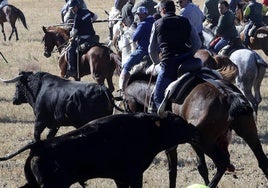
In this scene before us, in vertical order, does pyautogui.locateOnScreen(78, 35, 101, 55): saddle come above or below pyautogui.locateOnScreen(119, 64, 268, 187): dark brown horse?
below

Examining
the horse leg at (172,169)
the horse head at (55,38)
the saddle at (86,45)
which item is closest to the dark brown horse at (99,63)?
the saddle at (86,45)

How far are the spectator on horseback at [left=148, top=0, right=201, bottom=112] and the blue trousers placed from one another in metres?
4.82

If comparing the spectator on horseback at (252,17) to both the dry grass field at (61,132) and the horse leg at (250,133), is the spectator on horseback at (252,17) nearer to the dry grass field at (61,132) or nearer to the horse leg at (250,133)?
the dry grass field at (61,132)

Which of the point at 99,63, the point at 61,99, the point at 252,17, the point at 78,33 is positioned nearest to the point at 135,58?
the point at 99,63

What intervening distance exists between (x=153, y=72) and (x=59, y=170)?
11.0ft

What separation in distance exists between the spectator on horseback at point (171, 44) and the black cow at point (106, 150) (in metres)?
1.70

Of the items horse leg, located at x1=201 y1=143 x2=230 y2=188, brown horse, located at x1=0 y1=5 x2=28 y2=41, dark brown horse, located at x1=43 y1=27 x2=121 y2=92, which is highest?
Answer: horse leg, located at x1=201 y1=143 x2=230 y2=188

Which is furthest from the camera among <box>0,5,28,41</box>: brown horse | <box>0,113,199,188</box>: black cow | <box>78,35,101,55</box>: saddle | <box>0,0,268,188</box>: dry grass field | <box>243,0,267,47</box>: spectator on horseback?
<box>0,5,28,41</box>: brown horse

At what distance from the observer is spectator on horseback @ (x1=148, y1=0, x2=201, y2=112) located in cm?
991

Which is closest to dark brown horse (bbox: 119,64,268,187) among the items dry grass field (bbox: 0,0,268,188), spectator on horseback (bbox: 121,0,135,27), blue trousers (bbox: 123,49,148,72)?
dry grass field (bbox: 0,0,268,188)

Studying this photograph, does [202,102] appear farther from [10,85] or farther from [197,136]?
[10,85]

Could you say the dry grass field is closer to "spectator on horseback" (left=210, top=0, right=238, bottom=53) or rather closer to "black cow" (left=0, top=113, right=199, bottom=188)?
"spectator on horseback" (left=210, top=0, right=238, bottom=53)

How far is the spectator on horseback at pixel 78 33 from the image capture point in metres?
16.7

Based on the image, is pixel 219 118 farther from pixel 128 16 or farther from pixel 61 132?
pixel 128 16
